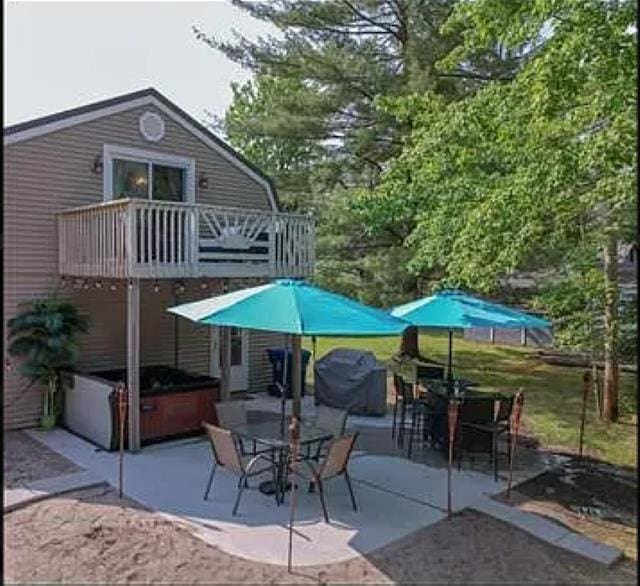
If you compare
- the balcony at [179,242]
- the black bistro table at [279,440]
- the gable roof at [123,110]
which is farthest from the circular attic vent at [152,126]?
the black bistro table at [279,440]

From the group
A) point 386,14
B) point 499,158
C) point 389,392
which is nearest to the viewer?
point 499,158

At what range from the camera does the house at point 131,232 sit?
9109mm

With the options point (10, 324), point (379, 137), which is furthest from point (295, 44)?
point (10, 324)

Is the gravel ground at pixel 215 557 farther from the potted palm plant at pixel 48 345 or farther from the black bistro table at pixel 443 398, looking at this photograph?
the potted palm plant at pixel 48 345

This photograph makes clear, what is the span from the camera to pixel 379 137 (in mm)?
17594

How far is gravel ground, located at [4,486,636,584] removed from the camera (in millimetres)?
5125

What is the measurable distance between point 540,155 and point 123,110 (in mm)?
7178

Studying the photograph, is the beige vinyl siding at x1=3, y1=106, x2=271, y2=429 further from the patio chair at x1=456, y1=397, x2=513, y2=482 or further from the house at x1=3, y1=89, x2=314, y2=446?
the patio chair at x1=456, y1=397, x2=513, y2=482

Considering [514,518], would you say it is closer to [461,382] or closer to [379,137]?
[461,382]

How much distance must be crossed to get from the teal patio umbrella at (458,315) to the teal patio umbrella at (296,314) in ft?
4.09

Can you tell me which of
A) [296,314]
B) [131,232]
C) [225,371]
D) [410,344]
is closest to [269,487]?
[296,314]

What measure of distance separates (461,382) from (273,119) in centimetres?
1153

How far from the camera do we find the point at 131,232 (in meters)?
8.66

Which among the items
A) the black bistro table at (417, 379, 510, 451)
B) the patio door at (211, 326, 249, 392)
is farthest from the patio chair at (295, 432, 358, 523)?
the patio door at (211, 326, 249, 392)
